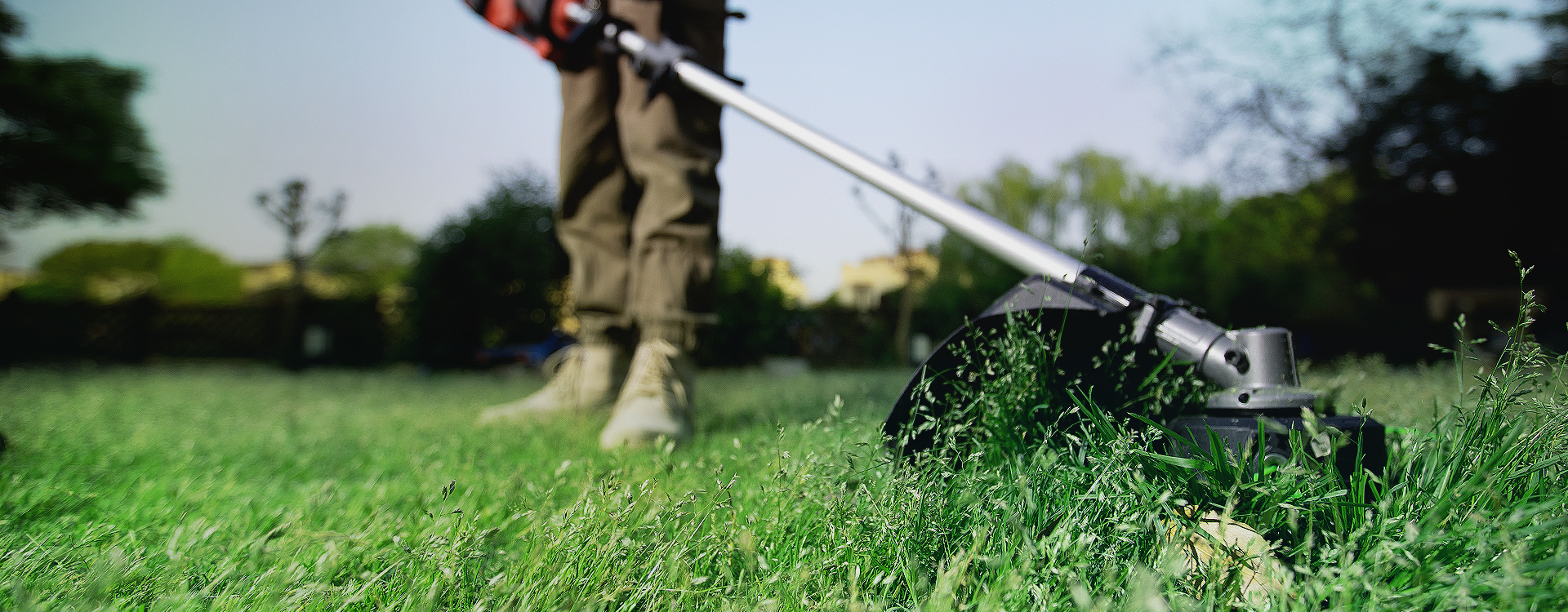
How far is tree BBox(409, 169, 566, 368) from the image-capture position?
9594 mm

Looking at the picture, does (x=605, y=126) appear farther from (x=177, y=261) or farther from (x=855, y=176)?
(x=177, y=261)

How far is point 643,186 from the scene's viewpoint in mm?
1925

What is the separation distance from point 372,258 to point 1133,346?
199ft

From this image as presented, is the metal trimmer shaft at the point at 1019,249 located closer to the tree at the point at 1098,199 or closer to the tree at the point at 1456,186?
the tree at the point at 1456,186

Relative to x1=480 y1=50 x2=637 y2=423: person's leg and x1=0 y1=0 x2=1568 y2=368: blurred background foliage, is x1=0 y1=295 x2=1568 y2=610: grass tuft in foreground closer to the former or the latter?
x1=480 y1=50 x2=637 y2=423: person's leg

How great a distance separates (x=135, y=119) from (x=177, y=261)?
41.0m

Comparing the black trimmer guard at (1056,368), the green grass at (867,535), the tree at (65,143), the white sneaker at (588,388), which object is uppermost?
the tree at (65,143)

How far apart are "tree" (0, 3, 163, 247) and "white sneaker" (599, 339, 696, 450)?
1350 cm

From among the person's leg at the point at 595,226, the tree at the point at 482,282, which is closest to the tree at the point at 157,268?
the tree at the point at 482,282

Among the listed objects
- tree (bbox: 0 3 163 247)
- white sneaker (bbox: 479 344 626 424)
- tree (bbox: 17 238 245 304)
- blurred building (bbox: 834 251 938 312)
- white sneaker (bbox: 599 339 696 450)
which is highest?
tree (bbox: 0 3 163 247)

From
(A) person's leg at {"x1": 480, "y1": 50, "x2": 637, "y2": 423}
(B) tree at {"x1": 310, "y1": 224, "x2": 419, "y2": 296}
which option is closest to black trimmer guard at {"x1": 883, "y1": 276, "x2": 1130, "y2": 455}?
(A) person's leg at {"x1": 480, "y1": 50, "x2": 637, "y2": 423}

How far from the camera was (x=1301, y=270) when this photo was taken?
1463 cm

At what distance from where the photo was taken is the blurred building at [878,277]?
37.8ft

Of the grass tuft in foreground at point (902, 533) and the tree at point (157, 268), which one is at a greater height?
the grass tuft in foreground at point (902, 533)
